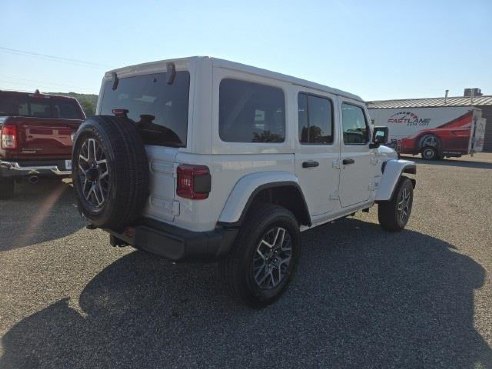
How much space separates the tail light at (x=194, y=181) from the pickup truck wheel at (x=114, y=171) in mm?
374

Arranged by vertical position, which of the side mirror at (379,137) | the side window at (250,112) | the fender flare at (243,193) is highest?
the side window at (250,112)

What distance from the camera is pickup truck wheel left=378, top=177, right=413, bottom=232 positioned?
214 inches

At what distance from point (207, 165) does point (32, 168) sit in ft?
14.9

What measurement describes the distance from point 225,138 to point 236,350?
156 cm

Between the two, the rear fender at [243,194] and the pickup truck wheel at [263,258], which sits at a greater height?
the rear fender at [243,194]

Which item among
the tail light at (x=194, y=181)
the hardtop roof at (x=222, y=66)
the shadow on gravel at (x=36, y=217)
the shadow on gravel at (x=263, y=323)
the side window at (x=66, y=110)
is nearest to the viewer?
the shadow on gravel at (x=263, y=323)

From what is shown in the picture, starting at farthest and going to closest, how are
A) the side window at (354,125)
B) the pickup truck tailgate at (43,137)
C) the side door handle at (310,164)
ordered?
1. the pickup truck tailgate at (43,137)
2. the side window at (354,125)
3. the side door handle at (310,164)

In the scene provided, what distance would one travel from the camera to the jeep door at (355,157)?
4316 mm

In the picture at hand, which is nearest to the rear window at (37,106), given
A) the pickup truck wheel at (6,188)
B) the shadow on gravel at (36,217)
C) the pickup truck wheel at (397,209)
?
the shadow on gravel at (36,217)

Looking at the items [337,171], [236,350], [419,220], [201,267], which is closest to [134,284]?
[201,267]

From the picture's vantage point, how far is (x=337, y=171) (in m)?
4.16

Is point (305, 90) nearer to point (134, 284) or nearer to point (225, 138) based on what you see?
point (225, 138)

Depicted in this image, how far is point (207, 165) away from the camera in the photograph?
2.69 metres

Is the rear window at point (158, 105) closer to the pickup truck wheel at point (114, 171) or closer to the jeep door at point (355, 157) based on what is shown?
the pickup truck wheel at point (114, 171)
